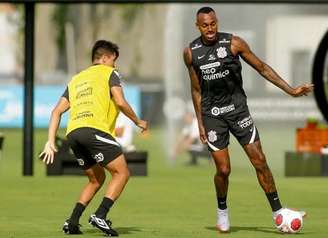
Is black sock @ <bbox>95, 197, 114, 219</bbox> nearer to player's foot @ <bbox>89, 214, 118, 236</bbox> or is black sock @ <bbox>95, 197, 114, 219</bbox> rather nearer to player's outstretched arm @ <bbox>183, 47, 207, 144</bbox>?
player's foot @ <bbox>89, 214, 118, 236</bbox>

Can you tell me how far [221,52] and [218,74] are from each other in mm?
225

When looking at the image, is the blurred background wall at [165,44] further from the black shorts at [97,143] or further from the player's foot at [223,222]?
the black shorts at [97,143]

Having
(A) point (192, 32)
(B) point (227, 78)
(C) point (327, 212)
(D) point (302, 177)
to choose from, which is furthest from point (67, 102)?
(A) point (192, 32)

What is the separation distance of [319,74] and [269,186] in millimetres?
11428

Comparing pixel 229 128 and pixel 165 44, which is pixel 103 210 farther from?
pixel 165 44

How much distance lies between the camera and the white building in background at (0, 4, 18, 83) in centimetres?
6619

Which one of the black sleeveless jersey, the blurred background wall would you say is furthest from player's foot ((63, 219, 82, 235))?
the blurred background wall

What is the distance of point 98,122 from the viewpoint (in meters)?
12.4

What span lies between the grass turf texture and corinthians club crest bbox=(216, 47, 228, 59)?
1.78m

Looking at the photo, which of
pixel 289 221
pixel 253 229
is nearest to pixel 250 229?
pixel 253 229

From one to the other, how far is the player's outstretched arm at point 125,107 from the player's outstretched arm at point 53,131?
52cm

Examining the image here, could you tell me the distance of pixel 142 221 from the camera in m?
14.3

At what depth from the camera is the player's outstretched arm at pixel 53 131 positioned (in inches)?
481

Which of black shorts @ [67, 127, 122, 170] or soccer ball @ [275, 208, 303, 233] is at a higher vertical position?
black shorts @ [67, 127, 122, 170]
